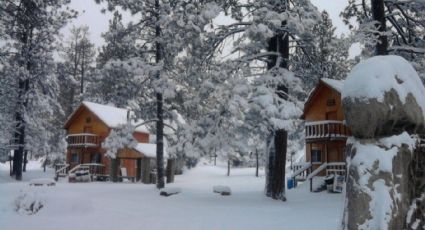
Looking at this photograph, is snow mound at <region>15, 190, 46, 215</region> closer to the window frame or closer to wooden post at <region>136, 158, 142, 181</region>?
the window frame

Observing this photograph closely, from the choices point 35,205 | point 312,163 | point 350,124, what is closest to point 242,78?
point 35,205

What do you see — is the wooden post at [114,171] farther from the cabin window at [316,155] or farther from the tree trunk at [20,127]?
the cabin window at [316,155]

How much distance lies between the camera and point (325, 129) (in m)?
25.5

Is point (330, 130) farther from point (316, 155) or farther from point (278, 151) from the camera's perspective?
point (278, 151)

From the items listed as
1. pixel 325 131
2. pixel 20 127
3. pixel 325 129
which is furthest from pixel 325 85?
pixel 20 127

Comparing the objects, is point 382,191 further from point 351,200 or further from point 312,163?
point 312,163

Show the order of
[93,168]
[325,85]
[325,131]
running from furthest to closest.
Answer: [93,168] → [325,85] → [325,131]

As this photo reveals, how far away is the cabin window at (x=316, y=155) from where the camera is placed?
1145 inches

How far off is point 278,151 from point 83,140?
2523cm

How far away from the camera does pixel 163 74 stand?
73.8 ft

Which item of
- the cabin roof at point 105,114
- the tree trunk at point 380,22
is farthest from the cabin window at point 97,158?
the tree trunk at point 380,22

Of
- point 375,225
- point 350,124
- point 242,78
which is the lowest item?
point 375,225

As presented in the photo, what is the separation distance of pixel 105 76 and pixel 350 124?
808 inches

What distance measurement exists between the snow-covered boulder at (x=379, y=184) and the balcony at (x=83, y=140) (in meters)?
35.1
